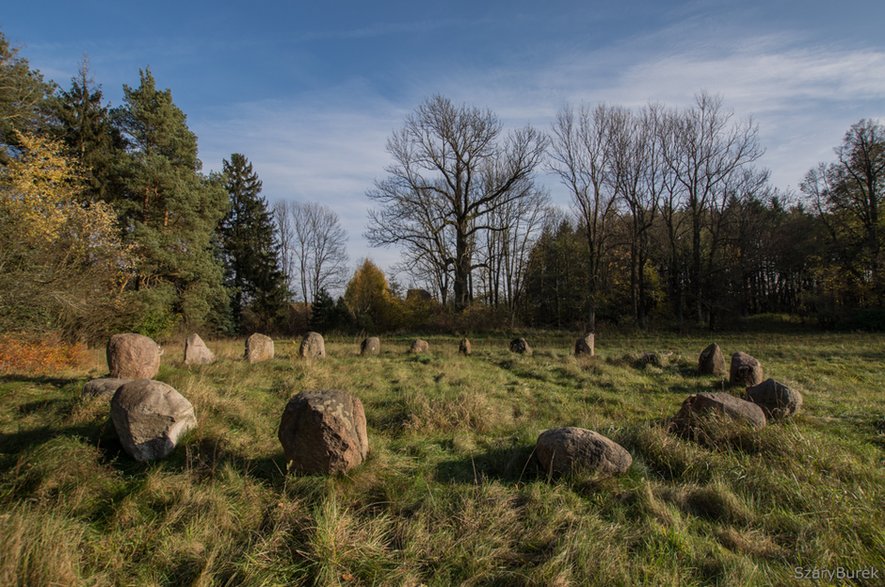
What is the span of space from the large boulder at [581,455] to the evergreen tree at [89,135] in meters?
22.2

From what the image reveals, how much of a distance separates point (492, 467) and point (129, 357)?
22.0 ft

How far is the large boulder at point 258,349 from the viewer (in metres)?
10.6

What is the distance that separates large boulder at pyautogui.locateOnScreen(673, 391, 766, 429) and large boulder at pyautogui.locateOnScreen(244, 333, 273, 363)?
977cm

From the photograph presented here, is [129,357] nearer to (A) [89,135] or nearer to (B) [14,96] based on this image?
(B) [14,96]

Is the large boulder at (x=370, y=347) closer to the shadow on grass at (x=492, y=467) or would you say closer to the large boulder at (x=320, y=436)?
the shadow on grass at (x=492, y=467)

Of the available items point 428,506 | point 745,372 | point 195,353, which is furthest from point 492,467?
point 195,353

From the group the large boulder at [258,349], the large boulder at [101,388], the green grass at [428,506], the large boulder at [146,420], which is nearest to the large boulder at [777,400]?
the green grass at [428,506]

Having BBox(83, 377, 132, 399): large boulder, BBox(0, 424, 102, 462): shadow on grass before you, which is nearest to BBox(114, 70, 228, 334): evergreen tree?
BBox(83, 377, 132, 399): large boulder

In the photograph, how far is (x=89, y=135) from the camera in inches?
717

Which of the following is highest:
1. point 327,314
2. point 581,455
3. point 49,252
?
point 49,252

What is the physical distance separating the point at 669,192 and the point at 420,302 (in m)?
18.8

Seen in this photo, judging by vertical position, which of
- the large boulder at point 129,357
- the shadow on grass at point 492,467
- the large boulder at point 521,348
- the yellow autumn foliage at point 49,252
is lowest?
the shadow on grass at point 492,467

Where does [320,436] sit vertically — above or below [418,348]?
above

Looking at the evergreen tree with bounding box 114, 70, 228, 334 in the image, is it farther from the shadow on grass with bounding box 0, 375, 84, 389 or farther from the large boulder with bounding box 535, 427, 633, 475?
the large boulder with bounding box 535, 427, 633, 475
